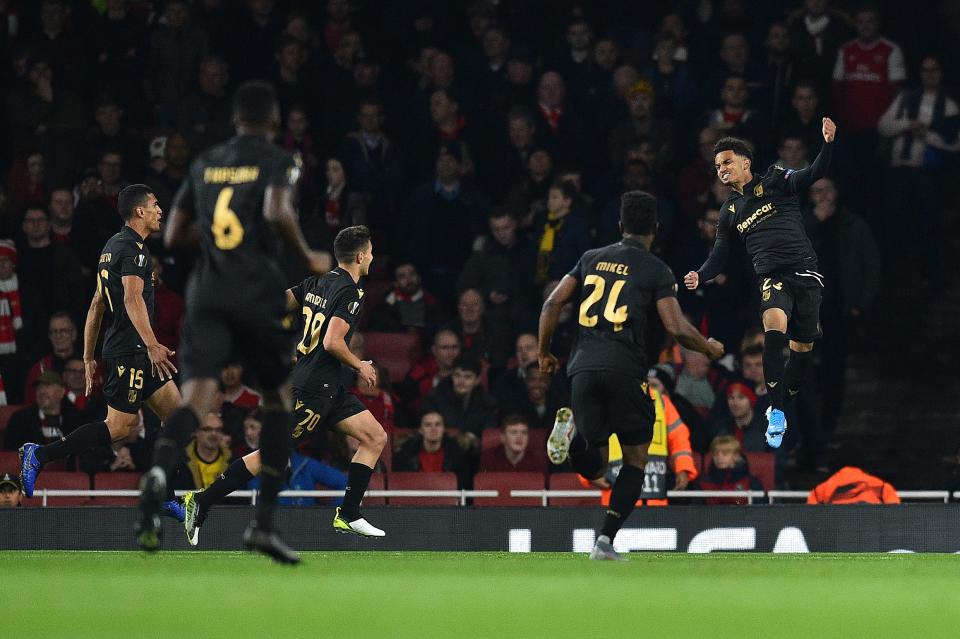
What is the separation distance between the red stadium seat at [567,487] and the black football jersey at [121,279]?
15.1 feet

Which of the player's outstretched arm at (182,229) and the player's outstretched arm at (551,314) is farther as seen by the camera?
the player's outstretched arm at (551,314)

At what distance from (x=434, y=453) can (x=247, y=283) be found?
7429 millimetres

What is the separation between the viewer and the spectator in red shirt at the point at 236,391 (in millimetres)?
15883

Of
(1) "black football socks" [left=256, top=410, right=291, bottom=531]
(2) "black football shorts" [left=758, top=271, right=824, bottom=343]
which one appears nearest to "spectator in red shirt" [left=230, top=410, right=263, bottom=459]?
(2) "black football shorts" [left=758, top=271, right=824, bottom=343]

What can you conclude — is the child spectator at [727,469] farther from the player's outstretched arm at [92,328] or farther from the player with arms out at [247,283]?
the player with arms out at [247,283]

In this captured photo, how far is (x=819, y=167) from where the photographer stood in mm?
11844

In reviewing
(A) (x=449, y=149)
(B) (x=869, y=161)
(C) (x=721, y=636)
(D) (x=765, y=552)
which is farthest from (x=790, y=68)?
(C) (x=721, y=636)

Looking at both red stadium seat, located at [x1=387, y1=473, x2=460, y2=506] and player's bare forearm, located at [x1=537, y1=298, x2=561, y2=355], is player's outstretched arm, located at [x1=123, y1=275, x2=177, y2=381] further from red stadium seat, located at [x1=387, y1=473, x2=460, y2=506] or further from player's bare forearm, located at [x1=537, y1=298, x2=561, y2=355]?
red stadium seat, located at [x1=387, y1=473, x2=460, y2=506]

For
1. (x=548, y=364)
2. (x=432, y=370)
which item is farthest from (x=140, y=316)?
(x=432, y=370)

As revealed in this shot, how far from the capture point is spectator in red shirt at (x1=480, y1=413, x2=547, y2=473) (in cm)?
1512

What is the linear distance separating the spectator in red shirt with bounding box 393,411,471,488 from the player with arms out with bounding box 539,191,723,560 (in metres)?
4.77

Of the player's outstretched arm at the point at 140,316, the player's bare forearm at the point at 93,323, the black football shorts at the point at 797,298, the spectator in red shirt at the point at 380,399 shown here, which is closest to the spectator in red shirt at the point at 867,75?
the spectator in red shirt at the point at 380,399

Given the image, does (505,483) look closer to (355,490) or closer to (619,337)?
(355,490)

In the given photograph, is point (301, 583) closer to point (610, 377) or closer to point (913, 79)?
point (610, 377)
